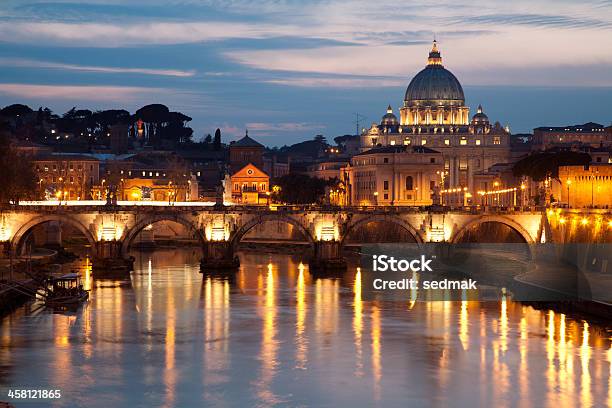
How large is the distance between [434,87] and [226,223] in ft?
369

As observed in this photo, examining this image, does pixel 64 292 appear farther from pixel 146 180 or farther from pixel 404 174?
pixel 146 180

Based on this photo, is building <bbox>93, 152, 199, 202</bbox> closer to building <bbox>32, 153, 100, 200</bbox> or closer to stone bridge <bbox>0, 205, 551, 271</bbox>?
building <bbox>32, 153, 100, 200</bbox>

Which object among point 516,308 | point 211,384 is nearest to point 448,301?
point 516,308

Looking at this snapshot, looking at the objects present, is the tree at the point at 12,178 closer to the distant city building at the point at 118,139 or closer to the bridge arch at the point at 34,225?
the bridge arch at the point at 34,225

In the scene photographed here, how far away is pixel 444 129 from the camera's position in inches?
7510

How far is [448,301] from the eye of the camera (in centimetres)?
6594

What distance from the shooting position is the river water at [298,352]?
43.9 meters

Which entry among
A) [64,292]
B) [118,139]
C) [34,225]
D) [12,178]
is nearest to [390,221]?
[34,225]

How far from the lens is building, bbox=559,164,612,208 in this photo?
284ft

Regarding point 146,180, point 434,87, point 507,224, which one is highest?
point 434,87

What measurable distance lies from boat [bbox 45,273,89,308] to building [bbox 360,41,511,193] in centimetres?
11982

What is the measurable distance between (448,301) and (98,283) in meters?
17.3

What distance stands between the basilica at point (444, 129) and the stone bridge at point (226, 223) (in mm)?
94275

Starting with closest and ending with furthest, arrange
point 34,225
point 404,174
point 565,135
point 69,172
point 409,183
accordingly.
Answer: point 34,225, point 69,172, point 404,174, point 409,183, point 565,135
